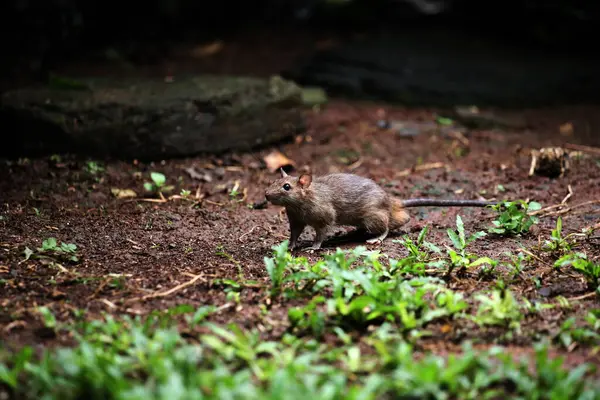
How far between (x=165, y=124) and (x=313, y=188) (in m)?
2.60

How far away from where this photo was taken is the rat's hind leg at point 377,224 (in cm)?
575

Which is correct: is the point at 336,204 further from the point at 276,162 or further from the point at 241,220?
the point at 276,162

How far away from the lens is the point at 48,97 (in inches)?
294

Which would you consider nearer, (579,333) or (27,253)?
(579,333)

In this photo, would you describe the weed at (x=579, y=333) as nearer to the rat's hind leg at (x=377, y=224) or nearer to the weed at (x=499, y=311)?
the weed at (x=499, y=311)

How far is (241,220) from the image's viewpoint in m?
6.16

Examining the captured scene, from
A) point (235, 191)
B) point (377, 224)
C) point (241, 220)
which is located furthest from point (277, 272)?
point (235, 191)

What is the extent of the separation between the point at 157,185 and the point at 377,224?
2.39 m

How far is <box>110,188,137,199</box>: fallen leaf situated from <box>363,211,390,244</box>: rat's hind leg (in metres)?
2.51

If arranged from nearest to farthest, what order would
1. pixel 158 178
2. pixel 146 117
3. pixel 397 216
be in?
1. pixel 397 216
2. pixel 158 178
3. pixel 146 117

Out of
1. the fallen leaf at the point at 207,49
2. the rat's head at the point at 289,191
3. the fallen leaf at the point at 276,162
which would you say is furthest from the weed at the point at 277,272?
the fallen leaf at the point at 207,49

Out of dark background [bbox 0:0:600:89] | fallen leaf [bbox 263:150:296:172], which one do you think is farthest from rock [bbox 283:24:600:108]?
fallen leaf [bbox 263:150:296:172]

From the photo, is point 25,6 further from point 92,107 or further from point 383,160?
point 383,160

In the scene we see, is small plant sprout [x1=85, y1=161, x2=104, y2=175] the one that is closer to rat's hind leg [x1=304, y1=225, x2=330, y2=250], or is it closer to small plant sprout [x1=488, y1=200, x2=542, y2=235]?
rat's hind leg [x1=304, y1=225, x2=330, y2=250]
